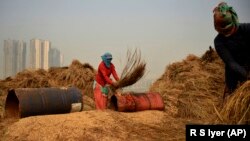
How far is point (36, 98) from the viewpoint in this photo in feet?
26.1

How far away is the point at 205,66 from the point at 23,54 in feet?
56.0

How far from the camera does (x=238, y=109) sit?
3133mm

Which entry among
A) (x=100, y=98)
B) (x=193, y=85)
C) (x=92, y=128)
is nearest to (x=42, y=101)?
(x=100, y=98)

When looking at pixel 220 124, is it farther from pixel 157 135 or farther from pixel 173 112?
pixel 173 112

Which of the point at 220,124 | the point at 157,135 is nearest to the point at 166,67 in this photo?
the point at 157,135

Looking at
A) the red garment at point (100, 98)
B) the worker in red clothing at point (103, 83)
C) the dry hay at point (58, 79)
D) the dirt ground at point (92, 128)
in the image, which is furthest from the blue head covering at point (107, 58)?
the dry hay at point (58, 79)

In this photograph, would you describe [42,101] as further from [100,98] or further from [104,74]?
[104,74]

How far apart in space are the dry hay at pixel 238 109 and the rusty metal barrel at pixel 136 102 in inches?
201

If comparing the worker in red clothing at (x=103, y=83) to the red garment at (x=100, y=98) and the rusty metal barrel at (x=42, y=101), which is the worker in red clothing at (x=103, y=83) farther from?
the rusty metal barrel at (x=42, y=101)

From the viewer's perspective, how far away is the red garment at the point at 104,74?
330 inches

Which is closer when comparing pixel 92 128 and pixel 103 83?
pixel 92 128

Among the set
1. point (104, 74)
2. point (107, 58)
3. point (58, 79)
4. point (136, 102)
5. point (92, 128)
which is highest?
point (107, 58)

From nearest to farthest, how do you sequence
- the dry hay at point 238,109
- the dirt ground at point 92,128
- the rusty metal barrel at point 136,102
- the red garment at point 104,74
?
the dry hay at point 238,109 → the dirt ground at point 92,128 → the rusty metal barrel at point 136,102 → the red garment at point 104,74

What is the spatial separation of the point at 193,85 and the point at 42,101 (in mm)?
3771
